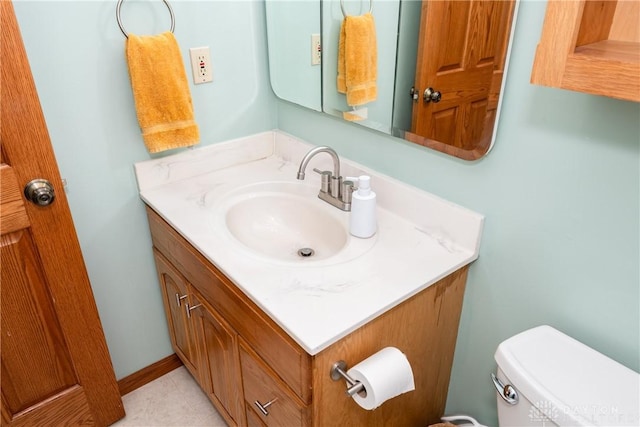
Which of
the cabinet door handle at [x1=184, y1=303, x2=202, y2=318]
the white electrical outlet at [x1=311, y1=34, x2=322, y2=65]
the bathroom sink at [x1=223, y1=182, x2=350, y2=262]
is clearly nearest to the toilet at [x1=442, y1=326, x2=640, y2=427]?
the bathroom sink at [x1=223, y1=182, x2=350, y2=262]

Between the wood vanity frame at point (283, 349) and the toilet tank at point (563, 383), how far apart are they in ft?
0.77

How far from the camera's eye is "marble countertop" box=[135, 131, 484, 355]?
0.97m

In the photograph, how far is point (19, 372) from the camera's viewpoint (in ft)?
4.31

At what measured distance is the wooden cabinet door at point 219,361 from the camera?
126 cm

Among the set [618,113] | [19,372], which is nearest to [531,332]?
[618,113]

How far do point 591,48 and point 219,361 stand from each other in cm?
120

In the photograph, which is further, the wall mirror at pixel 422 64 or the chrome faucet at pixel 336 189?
the chrome faucet at pixel 336 189

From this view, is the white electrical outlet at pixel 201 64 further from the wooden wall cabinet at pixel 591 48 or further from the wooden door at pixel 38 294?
the wooden wall cabinet at pixel 591 48

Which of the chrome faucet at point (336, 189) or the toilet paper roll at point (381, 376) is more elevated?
the chrome faucet at point (336, 189)

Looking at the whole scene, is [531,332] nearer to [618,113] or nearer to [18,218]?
[618,113]

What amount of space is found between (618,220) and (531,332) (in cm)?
29

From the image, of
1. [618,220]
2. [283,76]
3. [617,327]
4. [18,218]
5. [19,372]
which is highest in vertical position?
[283,76]

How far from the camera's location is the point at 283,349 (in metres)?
0.98

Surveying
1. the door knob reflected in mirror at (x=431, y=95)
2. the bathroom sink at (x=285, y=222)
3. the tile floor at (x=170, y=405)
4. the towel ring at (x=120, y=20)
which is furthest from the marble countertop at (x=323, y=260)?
the tile floor at (x=170, y=405)
